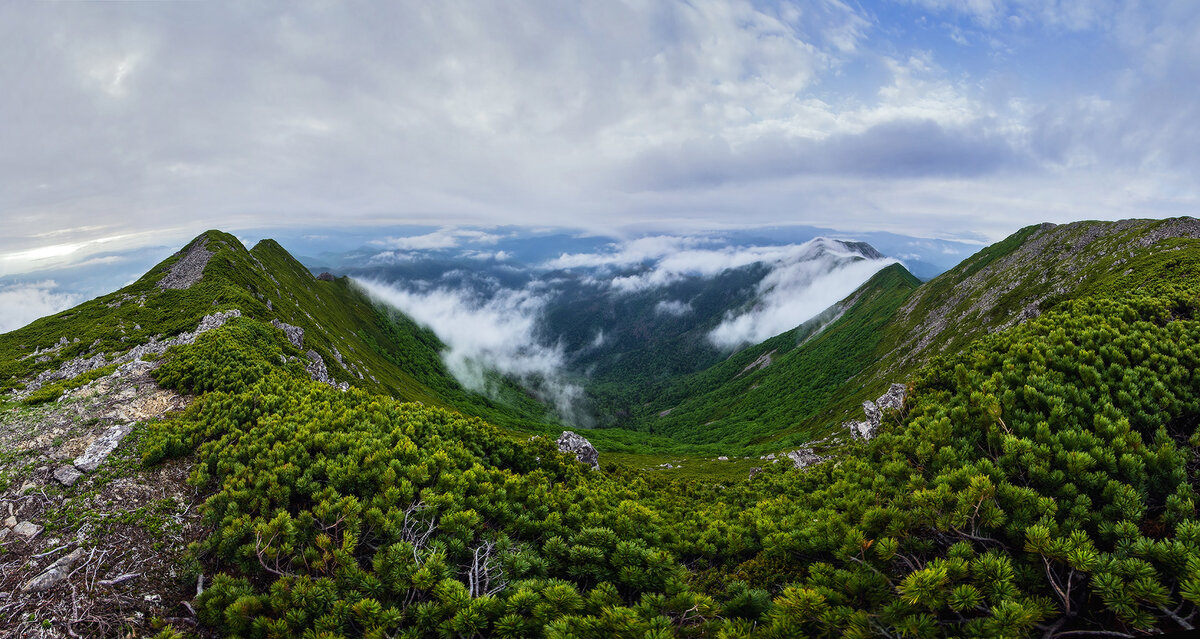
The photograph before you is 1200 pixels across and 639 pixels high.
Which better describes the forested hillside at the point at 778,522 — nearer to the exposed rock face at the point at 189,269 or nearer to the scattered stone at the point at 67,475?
the scattered stone at the point at 67,475

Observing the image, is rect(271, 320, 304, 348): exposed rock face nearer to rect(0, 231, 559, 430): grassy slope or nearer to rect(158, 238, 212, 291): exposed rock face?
rect(0, 231, 559, 430): grassy slope

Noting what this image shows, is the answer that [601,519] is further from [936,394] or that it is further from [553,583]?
[936,394]

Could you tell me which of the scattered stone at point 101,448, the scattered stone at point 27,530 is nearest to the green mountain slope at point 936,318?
the scattered stone at point 27,530

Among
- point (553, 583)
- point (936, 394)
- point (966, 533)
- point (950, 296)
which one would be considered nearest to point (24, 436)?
point (553, 583)

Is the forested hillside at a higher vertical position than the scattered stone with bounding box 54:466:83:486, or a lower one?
higher

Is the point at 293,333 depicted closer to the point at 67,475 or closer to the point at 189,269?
the point at 189,269

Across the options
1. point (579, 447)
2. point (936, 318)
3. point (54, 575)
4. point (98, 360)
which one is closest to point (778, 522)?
point (54, 575)

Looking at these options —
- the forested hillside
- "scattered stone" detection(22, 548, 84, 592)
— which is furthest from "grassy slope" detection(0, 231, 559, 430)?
"scattered stone" detection(22, 548, 84, 592)
